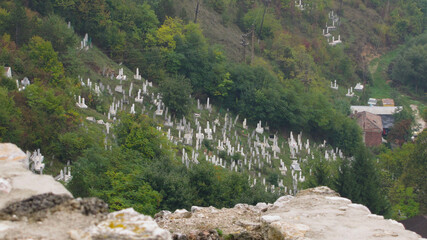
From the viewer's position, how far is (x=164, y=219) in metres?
18.3

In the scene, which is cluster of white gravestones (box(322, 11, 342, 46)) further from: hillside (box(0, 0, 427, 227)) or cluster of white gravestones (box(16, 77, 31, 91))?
cluster of white gravestones (box(16, 77, 31, 91))

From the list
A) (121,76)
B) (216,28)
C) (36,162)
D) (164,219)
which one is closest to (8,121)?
(36,162)

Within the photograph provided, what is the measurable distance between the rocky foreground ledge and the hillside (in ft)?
36.5

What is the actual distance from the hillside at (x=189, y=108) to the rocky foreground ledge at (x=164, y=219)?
36.5 ft

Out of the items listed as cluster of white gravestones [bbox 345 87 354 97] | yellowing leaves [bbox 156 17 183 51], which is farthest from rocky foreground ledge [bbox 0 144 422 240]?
cluster of white gravestones [bbox 345 87 354 97]

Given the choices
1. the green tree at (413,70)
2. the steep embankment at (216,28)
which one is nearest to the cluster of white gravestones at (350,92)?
the green tree at (413,70)

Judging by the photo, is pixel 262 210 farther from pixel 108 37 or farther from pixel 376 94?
pixel 376 94

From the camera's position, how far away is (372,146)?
6706cm

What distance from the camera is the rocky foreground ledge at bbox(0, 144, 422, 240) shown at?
11039 millimetres

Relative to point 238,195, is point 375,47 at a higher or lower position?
higher

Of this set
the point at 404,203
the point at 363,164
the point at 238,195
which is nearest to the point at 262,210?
the point at 238,195

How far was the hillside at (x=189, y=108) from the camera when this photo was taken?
112ft

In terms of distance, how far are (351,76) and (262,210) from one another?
6362cm

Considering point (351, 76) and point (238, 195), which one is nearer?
point (238, 195)
